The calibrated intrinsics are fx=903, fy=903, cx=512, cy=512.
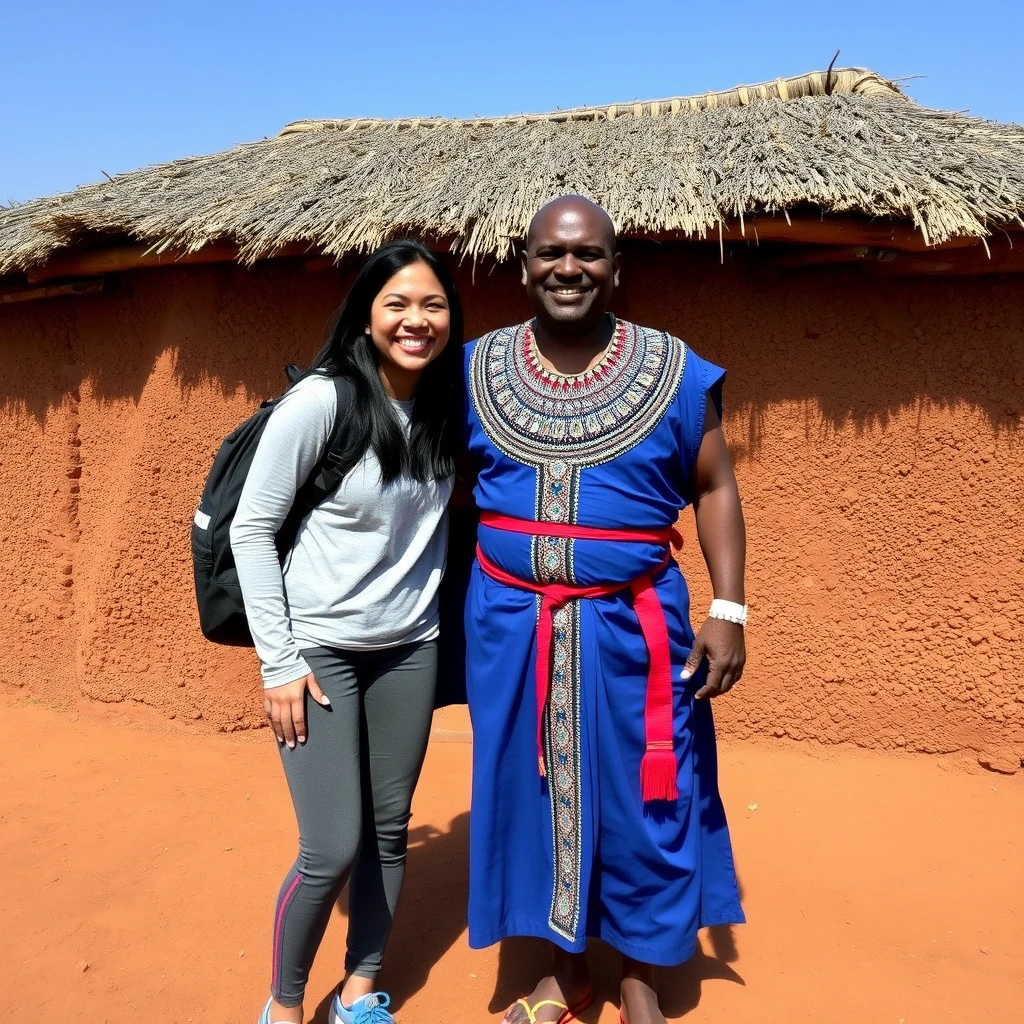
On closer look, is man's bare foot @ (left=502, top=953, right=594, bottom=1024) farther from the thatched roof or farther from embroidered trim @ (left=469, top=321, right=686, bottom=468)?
the thatched roof

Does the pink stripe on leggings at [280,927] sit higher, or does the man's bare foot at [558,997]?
the pink stripe on leggings at [280,927]

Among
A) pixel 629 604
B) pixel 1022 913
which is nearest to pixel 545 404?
pixel 629 604

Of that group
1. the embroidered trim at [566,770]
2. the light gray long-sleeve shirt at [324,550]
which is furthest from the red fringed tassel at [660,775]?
the light gray long-sleeve shirt at [324,550]

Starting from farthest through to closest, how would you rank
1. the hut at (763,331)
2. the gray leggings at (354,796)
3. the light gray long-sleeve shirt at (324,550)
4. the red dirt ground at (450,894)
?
the hut at (763,331) < the red dirt ground at (450,894) < the gray leggings at (354,796) < the light gray long-sleeve shirt at (324,550)

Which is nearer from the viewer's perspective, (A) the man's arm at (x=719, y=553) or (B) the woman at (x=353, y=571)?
(B) the woman at (x=353, y=571)

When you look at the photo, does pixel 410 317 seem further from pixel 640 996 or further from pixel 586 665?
pixel 640 996

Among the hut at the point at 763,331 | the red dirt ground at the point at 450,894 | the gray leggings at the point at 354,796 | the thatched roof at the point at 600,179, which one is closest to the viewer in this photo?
the gray leggings at the point at 354,796

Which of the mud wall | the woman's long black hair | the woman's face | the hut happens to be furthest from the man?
the mud wall

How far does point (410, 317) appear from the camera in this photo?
6.56 feet

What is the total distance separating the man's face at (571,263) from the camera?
2.06 m

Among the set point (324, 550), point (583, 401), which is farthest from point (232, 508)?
point (583, 401)

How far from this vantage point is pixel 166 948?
9.11 ft

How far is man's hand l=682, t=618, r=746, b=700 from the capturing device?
2.11m

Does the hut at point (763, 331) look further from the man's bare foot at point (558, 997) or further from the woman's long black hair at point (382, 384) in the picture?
the man's bare foot at point (558, 997)
